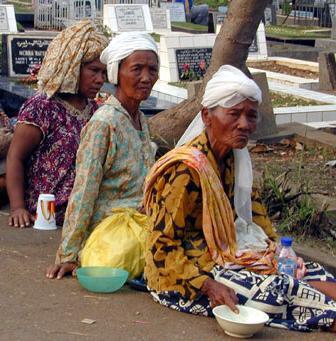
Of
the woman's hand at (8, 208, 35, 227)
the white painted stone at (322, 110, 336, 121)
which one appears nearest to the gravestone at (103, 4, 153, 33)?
the white painted stone at (322, 110, 336, 121)

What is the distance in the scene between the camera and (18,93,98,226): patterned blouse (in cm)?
607

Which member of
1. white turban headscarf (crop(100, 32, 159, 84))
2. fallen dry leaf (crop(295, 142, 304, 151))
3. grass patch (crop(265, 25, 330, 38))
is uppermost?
white turban headscarf (crop(100, 32, 159, 84))

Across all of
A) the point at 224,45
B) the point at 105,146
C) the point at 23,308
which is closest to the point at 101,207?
the point at 105,146

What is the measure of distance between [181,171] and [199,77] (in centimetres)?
934

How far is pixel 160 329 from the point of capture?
444 cm

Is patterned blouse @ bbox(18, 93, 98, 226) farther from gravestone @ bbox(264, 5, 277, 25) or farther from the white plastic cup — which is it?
gravestone @ bbox(264, 5, 277, 25)

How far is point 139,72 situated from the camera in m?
5.16

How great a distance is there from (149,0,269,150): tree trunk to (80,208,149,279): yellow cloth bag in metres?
2.63

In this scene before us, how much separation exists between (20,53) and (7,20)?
683 centimetres

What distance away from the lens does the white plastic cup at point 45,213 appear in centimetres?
598

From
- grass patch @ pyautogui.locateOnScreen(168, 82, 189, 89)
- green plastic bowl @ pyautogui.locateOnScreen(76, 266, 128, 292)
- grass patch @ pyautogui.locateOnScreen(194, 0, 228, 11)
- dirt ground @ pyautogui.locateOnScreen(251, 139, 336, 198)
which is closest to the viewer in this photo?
green plastic bowl @ pyautogui.locateOnScreen(76, 266, 128, 292)

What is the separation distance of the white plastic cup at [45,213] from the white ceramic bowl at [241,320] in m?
1.92

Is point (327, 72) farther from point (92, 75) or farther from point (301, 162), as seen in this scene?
point (92, 75)

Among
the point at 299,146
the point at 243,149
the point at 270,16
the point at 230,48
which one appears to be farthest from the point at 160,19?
the point at 243,149
